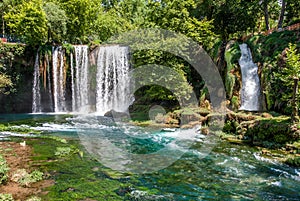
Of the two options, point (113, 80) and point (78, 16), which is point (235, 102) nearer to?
point (113, 80)

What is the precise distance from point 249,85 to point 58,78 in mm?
21695

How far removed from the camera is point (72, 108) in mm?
30734

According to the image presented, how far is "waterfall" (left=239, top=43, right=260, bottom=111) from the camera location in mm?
20719

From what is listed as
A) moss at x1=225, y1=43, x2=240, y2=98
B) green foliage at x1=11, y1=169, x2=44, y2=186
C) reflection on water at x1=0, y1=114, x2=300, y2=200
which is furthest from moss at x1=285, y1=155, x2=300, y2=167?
moss at x1=225, y1=43, x2=240, y2=98

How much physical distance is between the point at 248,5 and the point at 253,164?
23.4 m

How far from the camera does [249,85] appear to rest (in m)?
21.4

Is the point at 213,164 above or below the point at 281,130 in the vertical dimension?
below

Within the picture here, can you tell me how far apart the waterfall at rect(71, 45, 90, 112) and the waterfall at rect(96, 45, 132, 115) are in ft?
6.44

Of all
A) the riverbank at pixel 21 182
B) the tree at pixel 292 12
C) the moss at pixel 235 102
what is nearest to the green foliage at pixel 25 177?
the riverbank at pixel 21 182

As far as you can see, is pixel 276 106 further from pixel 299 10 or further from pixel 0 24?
pixel 0 24

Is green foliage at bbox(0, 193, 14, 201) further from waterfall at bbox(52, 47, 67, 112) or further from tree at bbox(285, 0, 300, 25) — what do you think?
tree at bbox(285, 0, 300, 25)

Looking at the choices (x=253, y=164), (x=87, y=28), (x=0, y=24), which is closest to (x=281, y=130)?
(x=253, y=164)

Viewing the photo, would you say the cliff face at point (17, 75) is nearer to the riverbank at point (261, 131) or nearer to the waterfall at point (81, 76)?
the waterfall at point (81, 76)

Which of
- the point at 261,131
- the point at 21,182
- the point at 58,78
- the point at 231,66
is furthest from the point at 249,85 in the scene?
the point at 58,78
